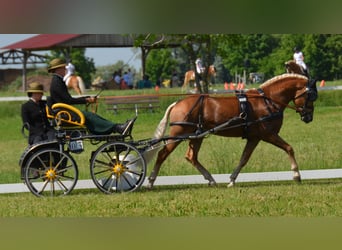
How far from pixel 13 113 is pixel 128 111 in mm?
3177

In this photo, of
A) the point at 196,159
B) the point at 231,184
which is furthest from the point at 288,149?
the point at 196,159

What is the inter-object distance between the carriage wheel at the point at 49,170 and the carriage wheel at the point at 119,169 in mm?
312

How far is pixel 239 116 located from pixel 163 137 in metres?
1.02

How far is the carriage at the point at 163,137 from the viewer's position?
23.6 feet

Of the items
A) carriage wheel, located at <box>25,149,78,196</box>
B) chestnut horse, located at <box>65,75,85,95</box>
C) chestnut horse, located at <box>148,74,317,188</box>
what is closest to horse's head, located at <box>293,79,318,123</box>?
chestnut horse, located at <box>148,74,317,188</box>

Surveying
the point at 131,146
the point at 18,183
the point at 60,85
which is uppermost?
the point at 60,85

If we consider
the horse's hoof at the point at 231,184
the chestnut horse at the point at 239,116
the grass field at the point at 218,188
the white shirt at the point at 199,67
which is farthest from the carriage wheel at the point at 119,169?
the white shirt at the point at 199,67

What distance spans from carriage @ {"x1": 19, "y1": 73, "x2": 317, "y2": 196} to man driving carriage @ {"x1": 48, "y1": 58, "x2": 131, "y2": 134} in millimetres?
91

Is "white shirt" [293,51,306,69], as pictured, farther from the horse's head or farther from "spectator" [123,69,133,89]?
"spectator" [123,69,133,89]

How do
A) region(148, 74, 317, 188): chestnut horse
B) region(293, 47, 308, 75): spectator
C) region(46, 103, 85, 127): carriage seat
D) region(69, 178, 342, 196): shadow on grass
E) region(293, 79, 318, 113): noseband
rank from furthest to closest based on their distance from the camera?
1. region(293, 47, 308, 75): spectator
2. region(293, 79, 318, 113): noseband
3. region(148, 74, 317, 188): chestnut horse
4. region(69, 178, 342, 196): shadow on grass
5. region(46, 103, 85, 127): carriage seat

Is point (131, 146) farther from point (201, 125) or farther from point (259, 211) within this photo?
point (259, 211)

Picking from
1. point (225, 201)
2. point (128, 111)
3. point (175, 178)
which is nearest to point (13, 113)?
point (128, 111)

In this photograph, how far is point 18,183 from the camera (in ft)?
27.8

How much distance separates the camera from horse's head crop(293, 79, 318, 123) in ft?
26.7
